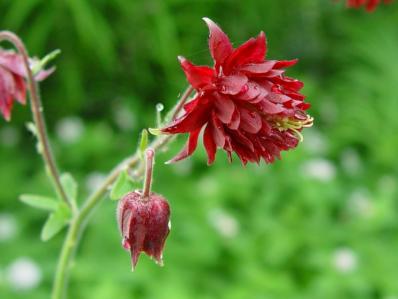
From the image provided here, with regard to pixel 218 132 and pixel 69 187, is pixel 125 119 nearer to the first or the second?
pixel 69 187

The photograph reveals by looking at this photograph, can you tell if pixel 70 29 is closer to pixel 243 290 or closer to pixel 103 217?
pixel 103 217

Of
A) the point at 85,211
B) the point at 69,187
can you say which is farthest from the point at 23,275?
the point at 85,211

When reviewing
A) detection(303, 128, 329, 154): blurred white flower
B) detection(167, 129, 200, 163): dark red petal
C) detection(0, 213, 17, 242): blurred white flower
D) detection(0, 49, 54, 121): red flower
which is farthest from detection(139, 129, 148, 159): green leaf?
detection(303, 128, 329, 154): blurred white flower

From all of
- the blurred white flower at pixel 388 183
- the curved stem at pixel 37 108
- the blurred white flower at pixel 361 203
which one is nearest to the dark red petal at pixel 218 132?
the curved stem at pixel 37 108

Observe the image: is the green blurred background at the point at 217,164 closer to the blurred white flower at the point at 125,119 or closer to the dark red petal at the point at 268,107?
the blurred white flower at the point at 125,119

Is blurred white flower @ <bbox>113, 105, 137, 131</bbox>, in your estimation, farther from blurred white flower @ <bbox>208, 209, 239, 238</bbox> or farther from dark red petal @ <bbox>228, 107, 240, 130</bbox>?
dark red petal @ <bbox>228, 107, 240, 130</bbox>

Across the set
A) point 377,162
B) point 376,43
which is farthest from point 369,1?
point 376,43
